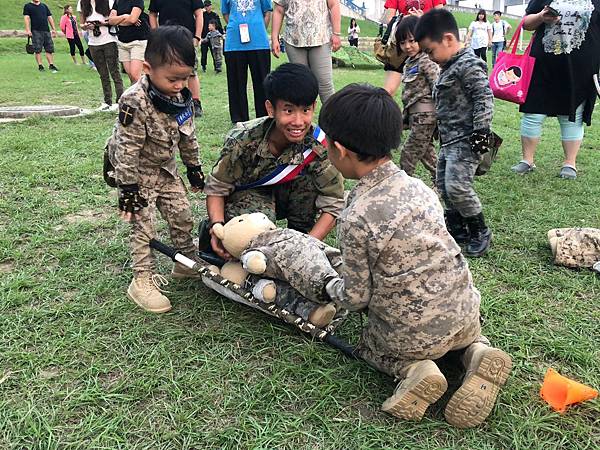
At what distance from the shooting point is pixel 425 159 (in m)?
4.33

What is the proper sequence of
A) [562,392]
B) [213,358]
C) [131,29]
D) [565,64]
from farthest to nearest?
[131,29], [565,64], [213,358], [562,392]

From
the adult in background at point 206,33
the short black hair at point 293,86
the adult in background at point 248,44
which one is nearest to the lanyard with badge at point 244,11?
the adult in background at point 248,44

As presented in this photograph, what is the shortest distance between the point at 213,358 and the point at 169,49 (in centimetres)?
142

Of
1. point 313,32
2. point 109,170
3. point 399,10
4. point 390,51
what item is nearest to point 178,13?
point 313,32

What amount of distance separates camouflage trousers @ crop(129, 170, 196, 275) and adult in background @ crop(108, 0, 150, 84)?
160 inches

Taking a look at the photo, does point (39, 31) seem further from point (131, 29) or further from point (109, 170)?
point (109, 170)

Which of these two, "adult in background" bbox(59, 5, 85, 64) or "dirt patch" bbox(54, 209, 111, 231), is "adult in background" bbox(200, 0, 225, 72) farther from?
"dirt patch" bbox(54, 209, 111, 231)

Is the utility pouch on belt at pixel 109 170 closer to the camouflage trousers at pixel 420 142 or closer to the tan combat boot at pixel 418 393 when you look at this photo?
the tan combat boot at pixel 418 393

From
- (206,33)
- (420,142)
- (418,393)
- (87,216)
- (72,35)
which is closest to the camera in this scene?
(418,393)

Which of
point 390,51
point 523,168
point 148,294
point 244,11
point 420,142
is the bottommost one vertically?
point 523,168

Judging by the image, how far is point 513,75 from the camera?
4348 millimetres

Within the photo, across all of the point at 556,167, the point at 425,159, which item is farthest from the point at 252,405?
the point at 556,167

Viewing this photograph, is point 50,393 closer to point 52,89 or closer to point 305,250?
point 305,250

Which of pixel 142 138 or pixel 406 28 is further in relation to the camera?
pixel 406 28
